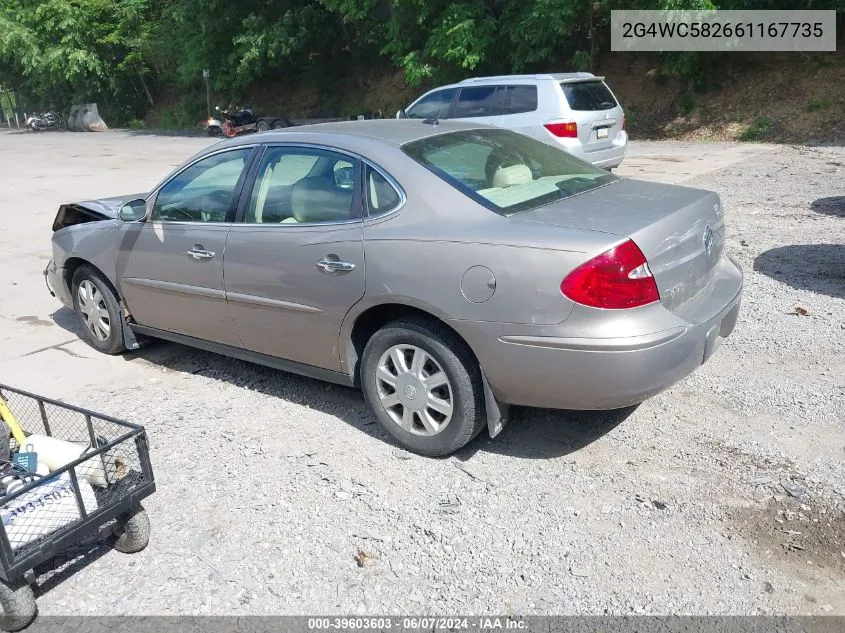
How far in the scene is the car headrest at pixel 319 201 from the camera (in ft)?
13.3

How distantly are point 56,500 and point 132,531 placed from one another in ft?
1.39

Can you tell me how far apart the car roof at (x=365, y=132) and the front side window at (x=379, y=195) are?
0.81 feet

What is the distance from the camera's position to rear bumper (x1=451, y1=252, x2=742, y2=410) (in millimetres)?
3318

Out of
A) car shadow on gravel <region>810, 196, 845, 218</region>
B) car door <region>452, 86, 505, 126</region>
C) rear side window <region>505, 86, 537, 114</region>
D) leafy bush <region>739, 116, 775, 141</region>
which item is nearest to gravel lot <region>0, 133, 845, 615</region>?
car shadow on gravel <region>810, 196, 845, 218</region>

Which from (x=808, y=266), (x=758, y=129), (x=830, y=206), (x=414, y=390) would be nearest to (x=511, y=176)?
(x=414, y=390)

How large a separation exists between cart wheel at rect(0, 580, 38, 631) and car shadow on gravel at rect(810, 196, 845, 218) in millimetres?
8982

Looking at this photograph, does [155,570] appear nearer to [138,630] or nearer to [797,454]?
[138,630]

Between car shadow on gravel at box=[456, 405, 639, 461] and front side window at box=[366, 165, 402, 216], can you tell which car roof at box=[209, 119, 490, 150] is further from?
car shadow on gravel at box=[456, 405, 639, 461]

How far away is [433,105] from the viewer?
43.7ft

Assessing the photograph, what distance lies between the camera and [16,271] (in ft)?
27.8

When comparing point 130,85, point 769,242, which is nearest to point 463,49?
point 769,242

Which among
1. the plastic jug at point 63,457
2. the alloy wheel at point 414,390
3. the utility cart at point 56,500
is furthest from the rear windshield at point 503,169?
the plastic jug at point 63,457

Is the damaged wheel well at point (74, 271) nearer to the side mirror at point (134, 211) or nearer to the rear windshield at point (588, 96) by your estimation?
the side mirror at point (134, 211)

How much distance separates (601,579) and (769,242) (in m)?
5.94
